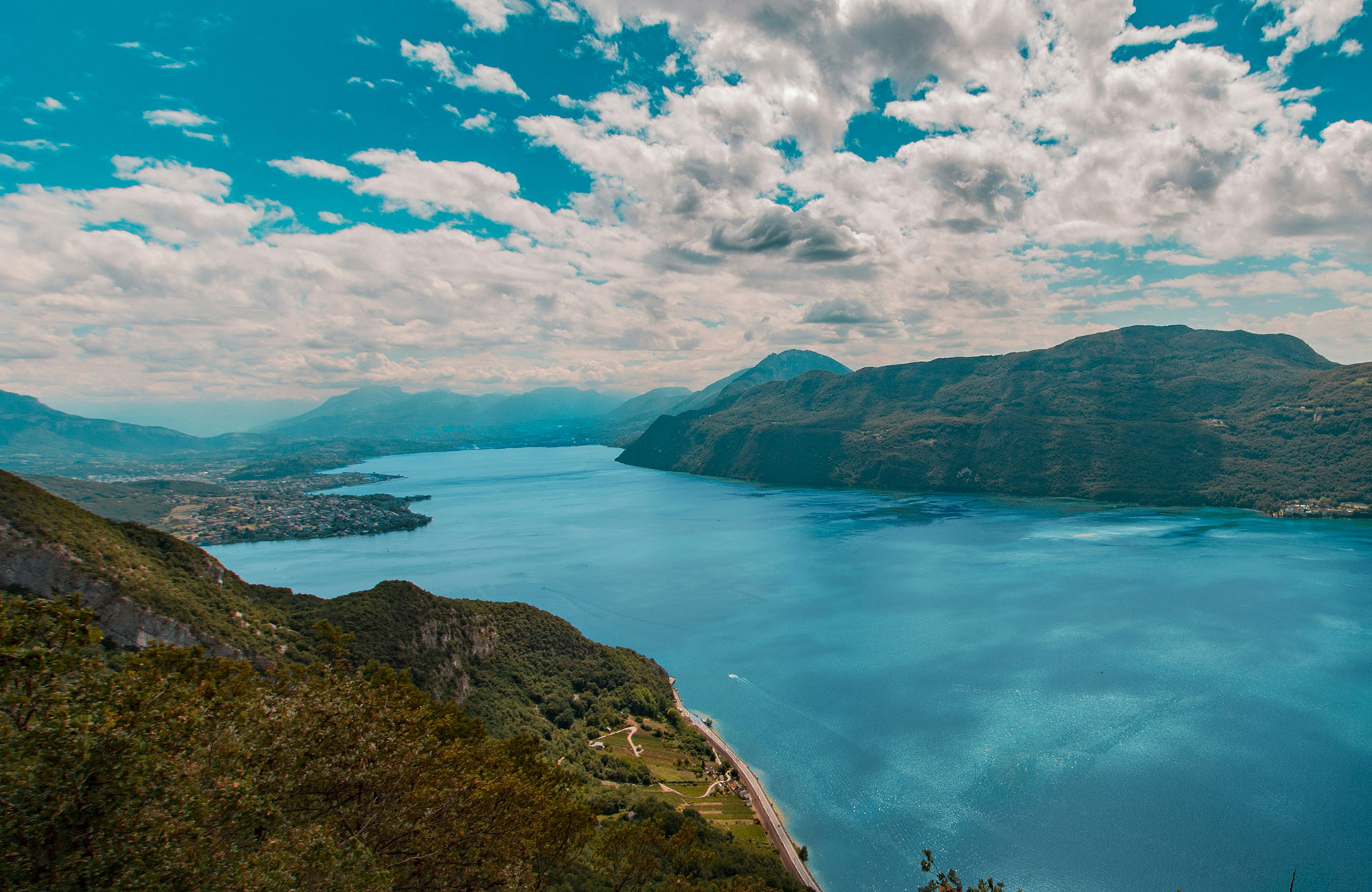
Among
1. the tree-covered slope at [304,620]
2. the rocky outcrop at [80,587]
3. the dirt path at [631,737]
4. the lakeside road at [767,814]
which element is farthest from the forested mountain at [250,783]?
the dirt path at [631,737]

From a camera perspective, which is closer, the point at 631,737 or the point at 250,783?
the point at 250,783

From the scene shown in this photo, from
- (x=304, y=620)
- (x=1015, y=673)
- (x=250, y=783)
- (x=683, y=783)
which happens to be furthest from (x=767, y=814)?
(x=250, y=783)

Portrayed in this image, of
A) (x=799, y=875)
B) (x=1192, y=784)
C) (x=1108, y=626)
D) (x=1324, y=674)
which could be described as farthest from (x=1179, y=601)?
(x=799, y=875)

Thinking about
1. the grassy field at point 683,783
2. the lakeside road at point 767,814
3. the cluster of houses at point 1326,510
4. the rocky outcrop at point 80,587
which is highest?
the rocky outcrop at point 80,587

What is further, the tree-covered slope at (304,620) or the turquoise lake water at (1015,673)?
the turquoise lake water at (1015,673)

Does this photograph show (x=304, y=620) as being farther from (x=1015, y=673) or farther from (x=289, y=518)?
(x=289, y=518)

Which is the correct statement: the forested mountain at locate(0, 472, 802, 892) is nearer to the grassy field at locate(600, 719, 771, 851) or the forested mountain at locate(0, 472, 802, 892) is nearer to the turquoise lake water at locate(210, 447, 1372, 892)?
the grassy field at locate(600, 719, 771, 851)

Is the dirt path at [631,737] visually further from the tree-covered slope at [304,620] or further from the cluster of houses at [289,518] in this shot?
the cluster of houses at [289,518]
